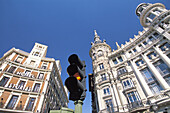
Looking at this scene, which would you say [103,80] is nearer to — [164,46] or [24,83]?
[164,46]

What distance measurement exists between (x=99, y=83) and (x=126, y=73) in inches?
255

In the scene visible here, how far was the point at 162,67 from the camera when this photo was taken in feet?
60.0

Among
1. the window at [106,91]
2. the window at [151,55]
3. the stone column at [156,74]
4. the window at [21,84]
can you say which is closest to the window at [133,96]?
the window at [106,91]

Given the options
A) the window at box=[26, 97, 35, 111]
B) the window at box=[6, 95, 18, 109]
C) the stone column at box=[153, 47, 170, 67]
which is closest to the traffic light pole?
the window at box=[26, 97, 35, 111]

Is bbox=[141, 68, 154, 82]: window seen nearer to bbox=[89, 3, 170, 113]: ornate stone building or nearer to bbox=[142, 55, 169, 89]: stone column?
bbox=[89, 3, 170, 113]: ornate stone building

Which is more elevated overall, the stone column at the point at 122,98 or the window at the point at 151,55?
the window at the point at 151,55

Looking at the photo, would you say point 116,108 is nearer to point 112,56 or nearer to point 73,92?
point 112,56

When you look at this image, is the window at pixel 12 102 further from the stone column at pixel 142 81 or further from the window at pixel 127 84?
the stone column at pixel 142 81

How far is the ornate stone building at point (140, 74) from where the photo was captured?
16.1 m

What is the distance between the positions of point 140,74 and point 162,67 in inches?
157

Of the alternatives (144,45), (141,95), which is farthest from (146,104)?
(144,45)

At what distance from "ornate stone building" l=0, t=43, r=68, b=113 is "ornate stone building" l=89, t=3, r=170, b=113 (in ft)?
36.7

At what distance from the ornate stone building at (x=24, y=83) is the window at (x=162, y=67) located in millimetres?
20776

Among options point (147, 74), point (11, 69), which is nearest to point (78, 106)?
point (147, 74)
